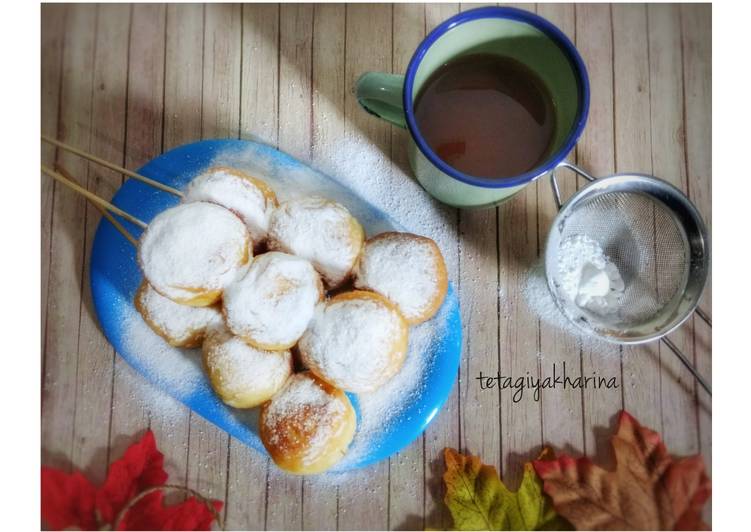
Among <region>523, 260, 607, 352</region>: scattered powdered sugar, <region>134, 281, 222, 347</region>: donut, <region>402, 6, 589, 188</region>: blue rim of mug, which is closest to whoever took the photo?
<region>402, 6, 589, 188</region>: blue rim of mug

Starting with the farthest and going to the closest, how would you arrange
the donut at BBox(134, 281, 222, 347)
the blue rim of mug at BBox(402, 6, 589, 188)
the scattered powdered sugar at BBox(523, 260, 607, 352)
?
the scattered powdered sugar at BBox(523, 260, 607, 352) → the donut at BBox(134, 281, 222, 347) → the blue rim of mug at BBox(402, 6, 589, 188)

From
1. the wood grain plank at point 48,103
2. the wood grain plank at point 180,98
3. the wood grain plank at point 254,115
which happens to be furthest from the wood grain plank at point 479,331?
the wood grain plank at point 48,103

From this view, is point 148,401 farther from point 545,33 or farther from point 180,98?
point 545,33

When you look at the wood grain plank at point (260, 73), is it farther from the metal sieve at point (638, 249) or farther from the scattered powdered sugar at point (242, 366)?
the metal sieve at point (638, 249)

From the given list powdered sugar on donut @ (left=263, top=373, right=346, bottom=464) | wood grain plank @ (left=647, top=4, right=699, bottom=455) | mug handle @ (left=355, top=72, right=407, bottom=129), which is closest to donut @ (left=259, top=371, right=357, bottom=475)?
powdered sugar on donut @ (left=263, top=373, right=346, bottom=464)

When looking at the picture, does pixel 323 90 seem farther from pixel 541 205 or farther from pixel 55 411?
pixel 55 411

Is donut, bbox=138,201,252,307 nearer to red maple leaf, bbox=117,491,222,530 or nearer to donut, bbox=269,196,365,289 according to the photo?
donut, bbox=269,196,365,289

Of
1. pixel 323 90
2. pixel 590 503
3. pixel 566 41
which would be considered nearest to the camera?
pixel 566 41

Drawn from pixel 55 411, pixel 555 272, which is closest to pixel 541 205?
pixel 555 272
